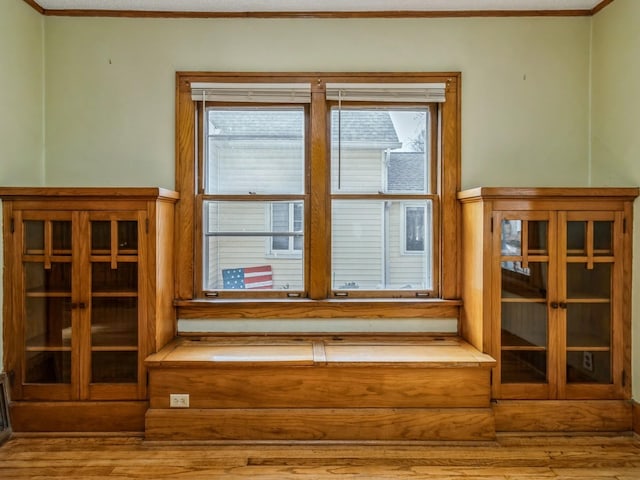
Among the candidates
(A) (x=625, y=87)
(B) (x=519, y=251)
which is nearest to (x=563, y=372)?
(B) (x=519, y=251)

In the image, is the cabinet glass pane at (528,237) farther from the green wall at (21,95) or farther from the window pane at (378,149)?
the green wall at (21,95)

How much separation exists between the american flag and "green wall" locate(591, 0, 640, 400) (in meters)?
2.30

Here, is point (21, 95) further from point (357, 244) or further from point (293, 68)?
point (357, 244)

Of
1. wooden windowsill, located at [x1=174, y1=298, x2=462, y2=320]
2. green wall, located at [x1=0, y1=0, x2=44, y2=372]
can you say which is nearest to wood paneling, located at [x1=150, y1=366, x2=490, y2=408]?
wooden windowsill, located at [x1=174, y1=298, x2=462, y2=320]

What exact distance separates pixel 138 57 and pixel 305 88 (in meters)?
1.14

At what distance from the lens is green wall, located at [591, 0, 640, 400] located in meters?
2.77

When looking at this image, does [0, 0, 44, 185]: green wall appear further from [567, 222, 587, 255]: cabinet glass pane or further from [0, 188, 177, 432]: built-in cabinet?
[567, 222, 587, 255]: cabinet glass pane

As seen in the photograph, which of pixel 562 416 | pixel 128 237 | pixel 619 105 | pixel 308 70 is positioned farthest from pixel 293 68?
pixel 562 416

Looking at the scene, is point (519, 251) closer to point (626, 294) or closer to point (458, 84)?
point (626, 294)

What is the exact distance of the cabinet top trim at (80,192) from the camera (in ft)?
8.75

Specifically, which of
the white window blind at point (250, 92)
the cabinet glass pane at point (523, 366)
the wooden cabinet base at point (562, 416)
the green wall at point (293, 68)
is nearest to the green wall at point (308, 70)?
the green wall at point (293, 68)

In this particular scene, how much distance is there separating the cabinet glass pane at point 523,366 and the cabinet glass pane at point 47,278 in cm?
268

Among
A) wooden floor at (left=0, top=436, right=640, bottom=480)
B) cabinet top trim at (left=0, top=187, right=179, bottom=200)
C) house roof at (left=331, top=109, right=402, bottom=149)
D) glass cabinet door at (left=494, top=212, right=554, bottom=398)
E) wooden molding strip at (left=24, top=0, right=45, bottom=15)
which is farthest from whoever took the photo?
house roof at (left=331, top=109, right=402, bottom=149)

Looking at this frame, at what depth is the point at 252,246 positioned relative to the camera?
321 cm
